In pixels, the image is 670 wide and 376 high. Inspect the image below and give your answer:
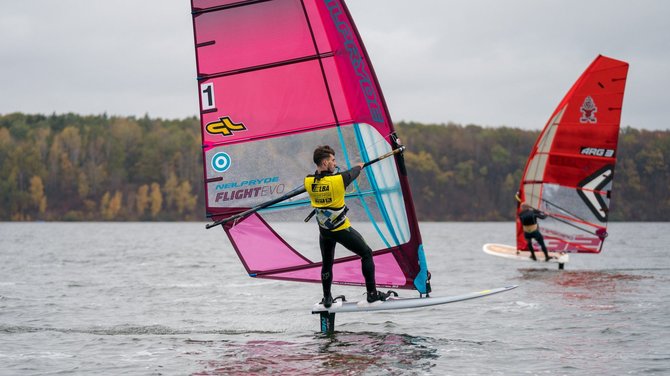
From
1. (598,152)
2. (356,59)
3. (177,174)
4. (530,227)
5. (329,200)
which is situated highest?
(177,174)

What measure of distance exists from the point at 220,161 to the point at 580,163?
39.9 ft

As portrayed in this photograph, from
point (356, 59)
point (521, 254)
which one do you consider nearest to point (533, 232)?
point (521, 254)

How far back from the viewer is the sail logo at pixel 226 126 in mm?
9688

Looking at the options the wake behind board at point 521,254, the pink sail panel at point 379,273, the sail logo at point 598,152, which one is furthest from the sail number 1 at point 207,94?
the sail logo at point 598,152

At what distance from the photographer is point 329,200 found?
29.3ft

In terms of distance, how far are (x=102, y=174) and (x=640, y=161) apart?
5796 centimetres

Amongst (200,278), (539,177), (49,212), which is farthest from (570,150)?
(49,212)

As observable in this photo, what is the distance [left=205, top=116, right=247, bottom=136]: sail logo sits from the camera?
9.69m

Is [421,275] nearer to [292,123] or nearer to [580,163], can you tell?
[292,123]

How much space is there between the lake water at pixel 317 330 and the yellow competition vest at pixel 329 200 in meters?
0.85

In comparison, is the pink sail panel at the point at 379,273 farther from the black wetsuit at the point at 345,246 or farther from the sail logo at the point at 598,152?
the sail logo at the point at 598,152

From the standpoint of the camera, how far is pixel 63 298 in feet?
49.0

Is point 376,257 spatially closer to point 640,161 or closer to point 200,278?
point 200,278

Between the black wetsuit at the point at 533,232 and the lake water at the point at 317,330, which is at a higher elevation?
the black wetsuit at the point at 533,232
